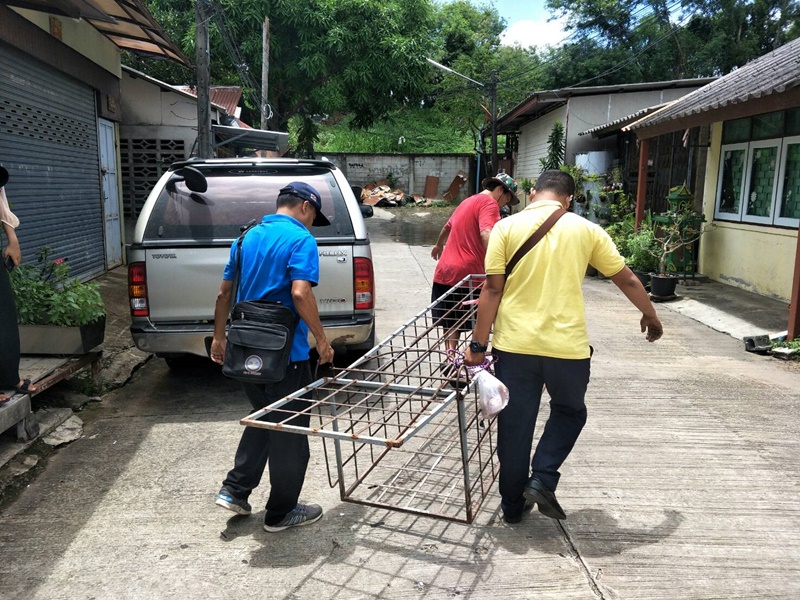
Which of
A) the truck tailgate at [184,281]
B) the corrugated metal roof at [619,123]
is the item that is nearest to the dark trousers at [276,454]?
the truck tailgate at [184,281]

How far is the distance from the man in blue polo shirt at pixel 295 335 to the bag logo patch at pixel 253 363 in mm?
204

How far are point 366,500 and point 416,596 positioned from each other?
905 millimetres

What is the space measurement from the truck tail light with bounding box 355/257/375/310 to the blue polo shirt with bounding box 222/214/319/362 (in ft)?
5.89

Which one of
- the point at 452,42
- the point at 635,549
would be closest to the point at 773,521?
the point at 635,549

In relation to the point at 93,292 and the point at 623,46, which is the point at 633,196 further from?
the point at 623,46

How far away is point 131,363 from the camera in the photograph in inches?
247

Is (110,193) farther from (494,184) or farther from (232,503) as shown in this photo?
(232,503)

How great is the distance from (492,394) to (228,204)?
3078 millimetres

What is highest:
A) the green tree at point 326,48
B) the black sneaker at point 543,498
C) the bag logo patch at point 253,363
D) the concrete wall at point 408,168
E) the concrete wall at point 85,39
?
the green tree at point 326,48

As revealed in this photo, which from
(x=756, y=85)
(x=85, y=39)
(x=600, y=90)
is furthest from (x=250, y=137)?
(x=756, y=85)

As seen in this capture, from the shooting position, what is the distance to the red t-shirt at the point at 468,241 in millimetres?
5219

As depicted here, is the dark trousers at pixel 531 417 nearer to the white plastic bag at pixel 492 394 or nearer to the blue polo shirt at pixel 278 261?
the white plastic bag at pixel 492 394

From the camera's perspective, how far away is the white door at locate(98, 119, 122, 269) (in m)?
10.3

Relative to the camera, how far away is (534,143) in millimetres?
22812
